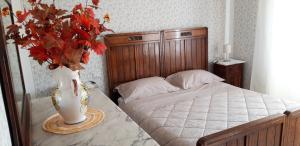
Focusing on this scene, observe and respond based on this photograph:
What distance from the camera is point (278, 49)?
303 centimetres

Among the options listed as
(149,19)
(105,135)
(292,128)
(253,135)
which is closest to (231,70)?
(149,19)

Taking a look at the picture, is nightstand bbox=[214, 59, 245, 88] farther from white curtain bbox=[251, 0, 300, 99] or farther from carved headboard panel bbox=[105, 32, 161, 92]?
carved headboard panel bbox=[105, 32, 161, 92]

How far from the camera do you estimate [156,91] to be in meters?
2.74

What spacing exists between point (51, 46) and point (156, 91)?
1.75 metres

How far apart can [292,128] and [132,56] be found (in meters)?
1.83

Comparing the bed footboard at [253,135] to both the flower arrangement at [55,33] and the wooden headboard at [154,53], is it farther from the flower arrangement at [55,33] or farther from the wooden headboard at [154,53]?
the wooden headboard at [154,53]

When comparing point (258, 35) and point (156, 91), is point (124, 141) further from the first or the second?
point (258, 35)

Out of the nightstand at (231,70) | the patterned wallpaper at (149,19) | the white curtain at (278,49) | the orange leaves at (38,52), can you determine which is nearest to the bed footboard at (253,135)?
the orange leaves at (38,52)

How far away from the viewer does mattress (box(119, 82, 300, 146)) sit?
1.84 metres

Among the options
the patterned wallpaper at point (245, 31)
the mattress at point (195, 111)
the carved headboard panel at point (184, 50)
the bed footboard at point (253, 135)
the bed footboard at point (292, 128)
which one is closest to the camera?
the bed footboard at point (253, 135)

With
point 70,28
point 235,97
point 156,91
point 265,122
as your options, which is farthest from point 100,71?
point 265,122

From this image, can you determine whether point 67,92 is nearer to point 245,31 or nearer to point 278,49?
point 278,49

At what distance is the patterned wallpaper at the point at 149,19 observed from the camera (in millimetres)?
2652

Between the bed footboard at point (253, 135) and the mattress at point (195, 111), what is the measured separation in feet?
0.84
